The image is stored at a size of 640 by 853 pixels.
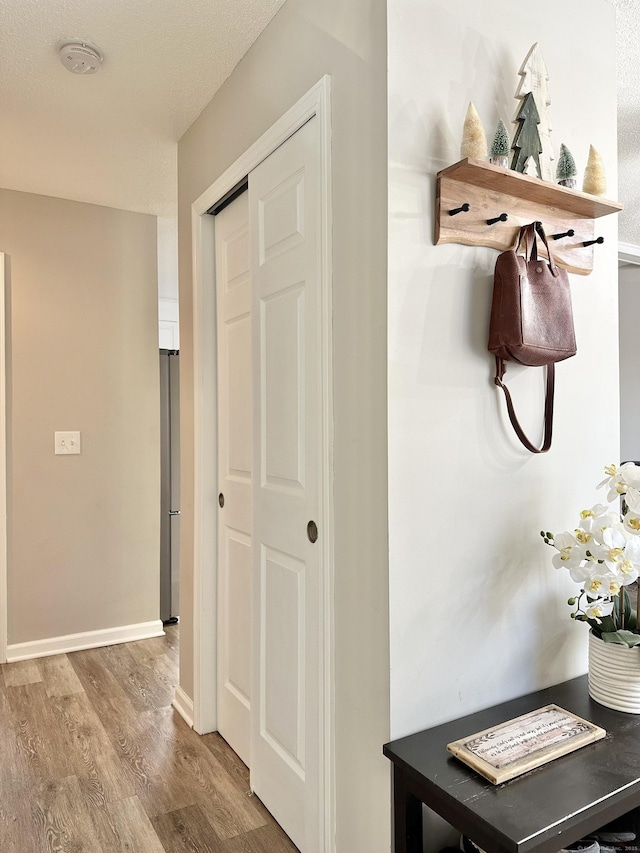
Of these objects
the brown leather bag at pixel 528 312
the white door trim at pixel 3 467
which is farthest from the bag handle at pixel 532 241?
the white door trim at pixel 3 467

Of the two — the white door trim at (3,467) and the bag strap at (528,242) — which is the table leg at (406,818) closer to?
the bag strap at (528,242)

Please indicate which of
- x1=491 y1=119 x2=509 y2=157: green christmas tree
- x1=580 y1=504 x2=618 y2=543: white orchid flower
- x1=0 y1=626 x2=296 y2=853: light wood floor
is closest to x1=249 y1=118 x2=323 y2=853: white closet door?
x1=0 y1=626 x2=296 y2=853: light wood floor

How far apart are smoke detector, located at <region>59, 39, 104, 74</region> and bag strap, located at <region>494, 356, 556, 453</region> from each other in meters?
1.69

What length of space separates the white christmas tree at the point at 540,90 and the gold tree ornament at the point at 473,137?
0.22 m

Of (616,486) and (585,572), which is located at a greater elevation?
(616,486)

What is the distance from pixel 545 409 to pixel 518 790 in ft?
2.95

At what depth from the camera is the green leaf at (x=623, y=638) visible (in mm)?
1470

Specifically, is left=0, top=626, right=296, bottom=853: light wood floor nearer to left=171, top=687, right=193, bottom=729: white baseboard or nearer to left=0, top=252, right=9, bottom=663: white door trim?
left=171, top=687, right=193, bottom=729: white baseboard

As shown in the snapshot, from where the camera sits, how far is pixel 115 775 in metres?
2.20

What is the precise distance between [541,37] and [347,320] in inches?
38.2

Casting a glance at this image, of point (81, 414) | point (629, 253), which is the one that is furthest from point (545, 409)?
point (629, 253)

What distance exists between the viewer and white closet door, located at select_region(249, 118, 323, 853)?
170cm

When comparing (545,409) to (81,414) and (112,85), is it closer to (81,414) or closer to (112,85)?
(112,85)

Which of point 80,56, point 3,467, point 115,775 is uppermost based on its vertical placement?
point 80,56
